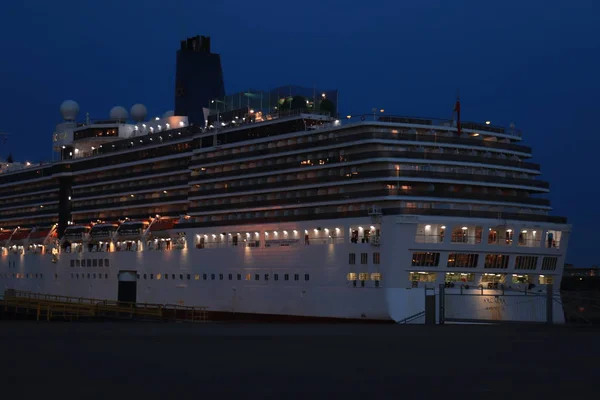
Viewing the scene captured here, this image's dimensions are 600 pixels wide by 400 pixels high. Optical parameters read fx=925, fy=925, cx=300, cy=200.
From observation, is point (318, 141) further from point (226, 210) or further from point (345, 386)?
point (345, 386)

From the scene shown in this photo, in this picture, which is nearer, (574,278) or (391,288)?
(391,288)

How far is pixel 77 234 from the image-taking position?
83750mm

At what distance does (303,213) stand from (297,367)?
4299cm

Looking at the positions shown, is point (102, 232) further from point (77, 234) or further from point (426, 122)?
point (426, 122)

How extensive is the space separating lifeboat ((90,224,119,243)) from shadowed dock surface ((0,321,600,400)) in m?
52.1

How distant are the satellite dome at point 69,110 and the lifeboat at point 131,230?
23490mm

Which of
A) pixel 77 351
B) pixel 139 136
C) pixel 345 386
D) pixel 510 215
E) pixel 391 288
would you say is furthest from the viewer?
pixel 139 136

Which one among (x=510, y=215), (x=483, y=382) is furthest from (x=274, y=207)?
(x=483, y=382)

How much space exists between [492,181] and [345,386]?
145ft

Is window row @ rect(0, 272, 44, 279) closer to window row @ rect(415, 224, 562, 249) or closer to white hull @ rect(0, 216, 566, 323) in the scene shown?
white hull @ rect(0, 216, 566, 323)

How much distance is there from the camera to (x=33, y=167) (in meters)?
93.6

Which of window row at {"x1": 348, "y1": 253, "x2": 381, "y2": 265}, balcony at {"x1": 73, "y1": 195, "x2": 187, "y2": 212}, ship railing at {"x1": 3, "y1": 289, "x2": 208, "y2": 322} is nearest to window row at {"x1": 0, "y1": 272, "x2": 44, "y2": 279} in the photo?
balcony at {"x1": 73, "y1": 195, "x2": 187, "y2": 212}

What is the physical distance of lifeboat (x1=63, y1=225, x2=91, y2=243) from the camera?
8276 centimetres

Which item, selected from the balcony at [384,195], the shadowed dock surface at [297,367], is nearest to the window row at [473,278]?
the balcony at [384,195]
